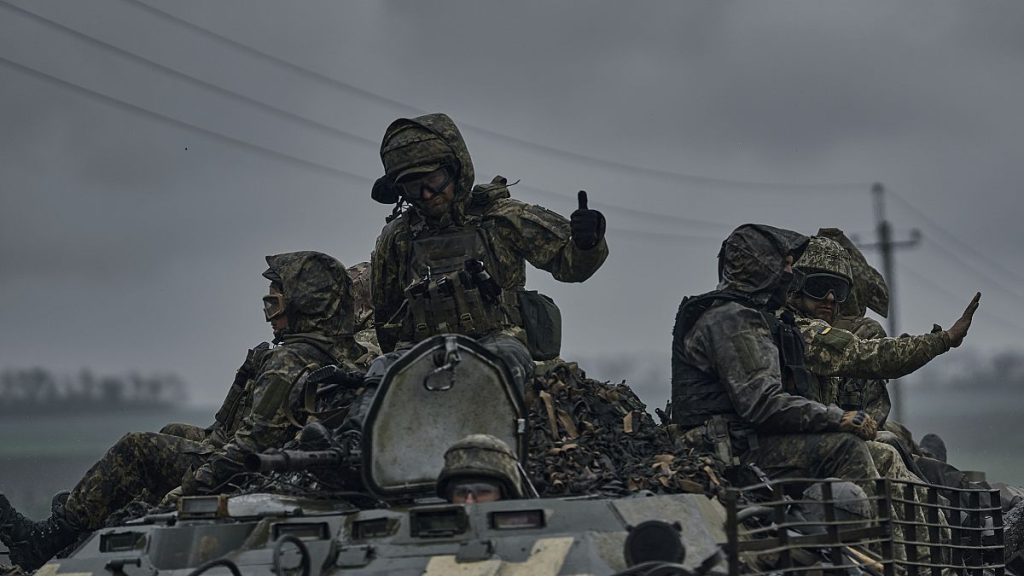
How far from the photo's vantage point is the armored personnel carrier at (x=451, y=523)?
13.2 m

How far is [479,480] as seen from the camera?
14109 mm

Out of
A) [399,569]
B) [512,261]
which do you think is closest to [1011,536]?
[512,261]

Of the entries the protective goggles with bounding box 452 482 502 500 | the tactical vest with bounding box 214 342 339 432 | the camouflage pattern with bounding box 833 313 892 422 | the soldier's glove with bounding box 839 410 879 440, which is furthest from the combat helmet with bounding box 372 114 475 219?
the camouflage pattern with bounding box 833 313 892 422

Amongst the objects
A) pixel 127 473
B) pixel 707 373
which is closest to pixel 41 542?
pixel 127 473

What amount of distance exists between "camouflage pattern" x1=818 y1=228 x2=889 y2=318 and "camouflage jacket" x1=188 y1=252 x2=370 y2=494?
6.11 m

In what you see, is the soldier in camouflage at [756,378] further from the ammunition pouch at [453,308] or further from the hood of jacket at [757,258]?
the ammunition pouch at [453,308]

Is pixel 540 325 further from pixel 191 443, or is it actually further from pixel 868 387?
pixel 868 387

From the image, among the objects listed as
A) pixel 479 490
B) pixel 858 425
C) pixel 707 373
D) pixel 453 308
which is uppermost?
pixel 453 308

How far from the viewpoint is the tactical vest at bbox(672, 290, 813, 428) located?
699 inches

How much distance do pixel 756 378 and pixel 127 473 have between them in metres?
6.27

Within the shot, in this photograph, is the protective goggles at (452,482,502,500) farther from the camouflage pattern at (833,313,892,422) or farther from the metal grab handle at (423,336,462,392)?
the camouflage pattern at (833,313,892,422)

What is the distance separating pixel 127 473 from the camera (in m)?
19.5

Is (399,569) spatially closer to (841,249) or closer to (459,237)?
(459,237)

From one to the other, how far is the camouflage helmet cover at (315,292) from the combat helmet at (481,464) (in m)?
5.61
